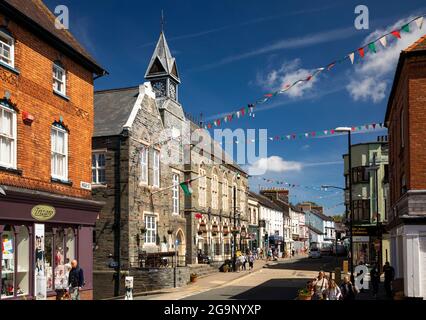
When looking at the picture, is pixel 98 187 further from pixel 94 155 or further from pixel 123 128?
pixel 123 128

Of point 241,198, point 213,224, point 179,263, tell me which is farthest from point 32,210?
point 241,198

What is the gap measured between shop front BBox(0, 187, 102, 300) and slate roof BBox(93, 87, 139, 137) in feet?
33.5

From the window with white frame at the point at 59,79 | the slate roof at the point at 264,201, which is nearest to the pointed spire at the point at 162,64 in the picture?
the window with white frame at the point at 59,79

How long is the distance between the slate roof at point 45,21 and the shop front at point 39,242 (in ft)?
18.7

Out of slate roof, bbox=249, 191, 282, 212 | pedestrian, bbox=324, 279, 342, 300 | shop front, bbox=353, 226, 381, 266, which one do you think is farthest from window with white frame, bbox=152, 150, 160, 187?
slate roof, bbox=249, 191, 282, 212

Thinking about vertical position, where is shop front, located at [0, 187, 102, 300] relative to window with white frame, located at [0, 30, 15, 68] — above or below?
below

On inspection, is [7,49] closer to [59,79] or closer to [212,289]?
[59,79]

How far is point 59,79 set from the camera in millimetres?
19844

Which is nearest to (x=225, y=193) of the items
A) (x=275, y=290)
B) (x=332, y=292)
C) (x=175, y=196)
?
(x=175, y=196)

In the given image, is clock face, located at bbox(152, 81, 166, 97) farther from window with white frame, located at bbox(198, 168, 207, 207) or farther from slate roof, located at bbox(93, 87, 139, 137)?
window with white frame, located at bbox(198, 168, 207, 207)

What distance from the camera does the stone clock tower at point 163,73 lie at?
3916cm

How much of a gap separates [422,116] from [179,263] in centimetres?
2107

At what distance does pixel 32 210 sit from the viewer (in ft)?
56.5

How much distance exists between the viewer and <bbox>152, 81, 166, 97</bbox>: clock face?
127 feet
